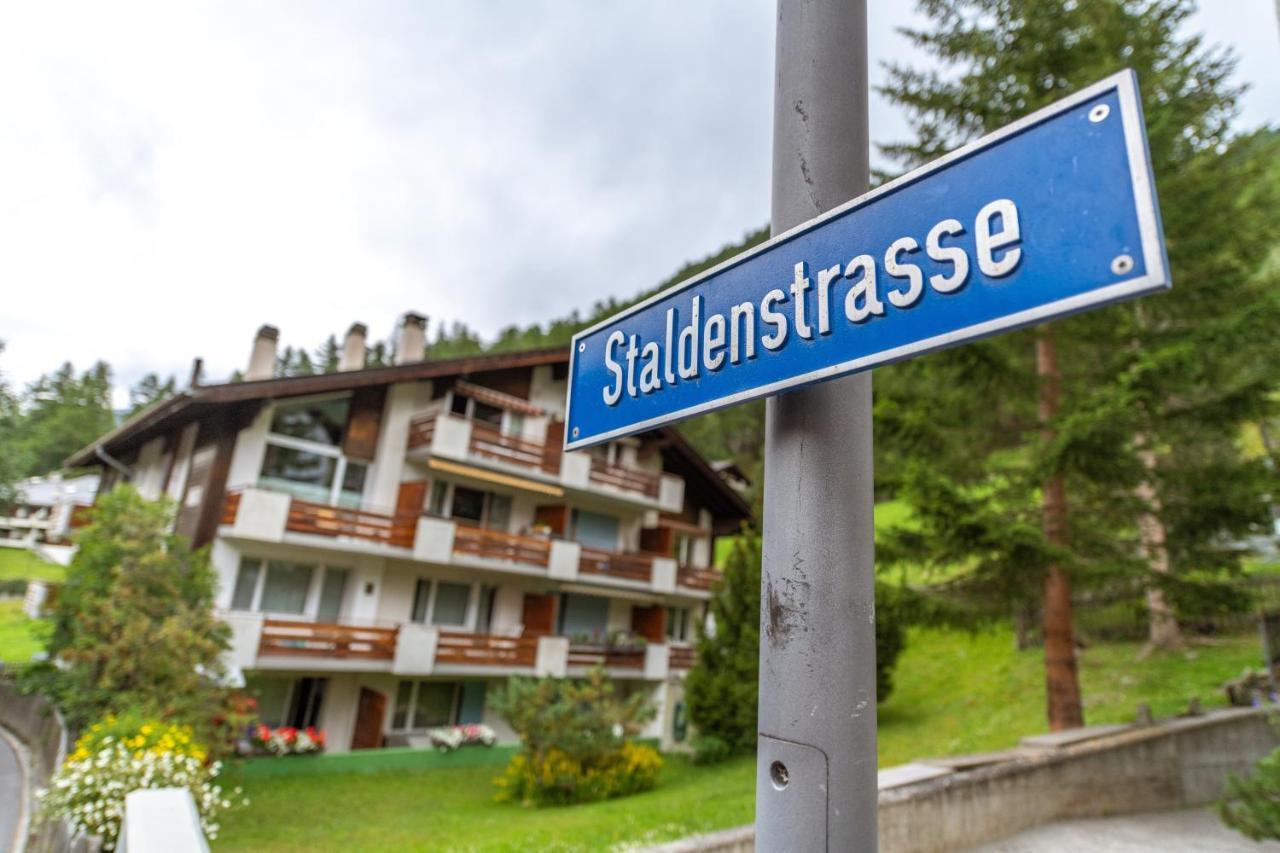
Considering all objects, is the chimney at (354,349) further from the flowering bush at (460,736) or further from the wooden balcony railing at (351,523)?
the flowering bush at (460,736)

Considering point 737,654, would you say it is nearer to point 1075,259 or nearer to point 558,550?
point 558,550

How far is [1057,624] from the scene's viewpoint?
11.6 meters

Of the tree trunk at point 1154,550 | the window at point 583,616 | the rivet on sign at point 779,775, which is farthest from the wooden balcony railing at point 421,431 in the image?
the rivet on sign at point 779,775

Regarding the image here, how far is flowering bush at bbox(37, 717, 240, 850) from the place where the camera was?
7293 mm

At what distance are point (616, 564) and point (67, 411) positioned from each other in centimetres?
7493

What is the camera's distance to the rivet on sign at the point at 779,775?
1646 millimetres

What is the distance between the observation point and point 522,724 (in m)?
15.3

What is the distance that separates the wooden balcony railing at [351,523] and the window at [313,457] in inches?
43.6

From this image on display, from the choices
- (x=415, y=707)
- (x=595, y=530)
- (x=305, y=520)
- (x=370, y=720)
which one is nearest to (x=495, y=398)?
(x=595, y=530)

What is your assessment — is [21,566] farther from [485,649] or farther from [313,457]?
[485,649]

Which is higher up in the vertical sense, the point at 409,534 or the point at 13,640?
the point at 409,534

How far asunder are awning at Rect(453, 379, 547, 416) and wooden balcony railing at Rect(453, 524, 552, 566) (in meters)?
3.67

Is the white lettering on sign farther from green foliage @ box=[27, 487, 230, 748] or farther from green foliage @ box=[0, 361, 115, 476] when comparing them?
green foliage @ box=[0, 361, 115, 476]

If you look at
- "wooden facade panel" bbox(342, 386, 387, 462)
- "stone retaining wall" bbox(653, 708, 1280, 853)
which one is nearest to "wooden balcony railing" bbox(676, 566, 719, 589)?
"wooden facade panel" bbox(342, 386, 387, 462)
